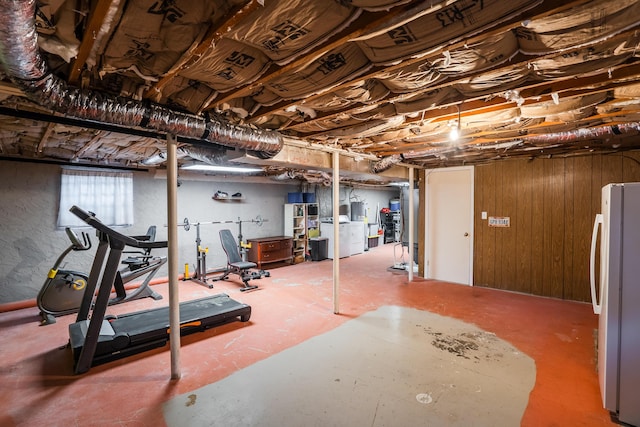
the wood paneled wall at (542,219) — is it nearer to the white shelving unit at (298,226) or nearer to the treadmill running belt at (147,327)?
the white shelving unit at (298,226)

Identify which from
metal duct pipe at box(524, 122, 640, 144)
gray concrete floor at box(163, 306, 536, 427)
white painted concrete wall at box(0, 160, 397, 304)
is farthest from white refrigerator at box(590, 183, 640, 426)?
white painted concrete wall at box(0, 160, 397, 304)

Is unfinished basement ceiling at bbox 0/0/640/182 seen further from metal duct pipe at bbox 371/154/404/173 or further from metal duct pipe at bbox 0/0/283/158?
metal duct pipe at bbox 371/154/404/173

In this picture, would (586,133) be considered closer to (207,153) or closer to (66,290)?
(207,153)

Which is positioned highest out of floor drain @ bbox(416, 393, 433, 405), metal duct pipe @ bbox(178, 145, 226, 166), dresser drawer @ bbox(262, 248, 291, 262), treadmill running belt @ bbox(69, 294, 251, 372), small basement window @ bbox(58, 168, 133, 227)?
metal duct pipe @ bbox(178, 145, 226, 166)

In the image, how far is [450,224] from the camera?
5.57m

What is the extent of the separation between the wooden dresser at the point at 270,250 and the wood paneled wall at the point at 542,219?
12.8 ft

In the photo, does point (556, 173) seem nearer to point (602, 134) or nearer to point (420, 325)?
point (602, 134)

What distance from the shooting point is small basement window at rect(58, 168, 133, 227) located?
4.61m

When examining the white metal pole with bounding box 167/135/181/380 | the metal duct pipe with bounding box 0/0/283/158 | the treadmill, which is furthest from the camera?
the treadmill

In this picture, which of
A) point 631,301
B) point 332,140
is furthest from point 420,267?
point 631,301

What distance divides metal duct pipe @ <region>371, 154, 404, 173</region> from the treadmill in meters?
2.78

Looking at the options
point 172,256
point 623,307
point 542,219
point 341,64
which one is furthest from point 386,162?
point 172,256

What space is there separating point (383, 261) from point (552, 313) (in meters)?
3.82

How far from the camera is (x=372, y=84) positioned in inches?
83.7
